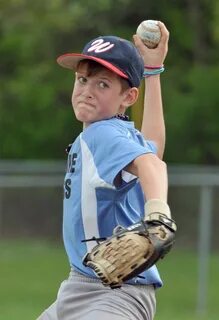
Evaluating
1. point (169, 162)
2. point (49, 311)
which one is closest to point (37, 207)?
point (169, 162)

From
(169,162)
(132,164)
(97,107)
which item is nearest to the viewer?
(132,164)

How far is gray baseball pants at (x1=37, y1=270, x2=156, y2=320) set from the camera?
5133 mm

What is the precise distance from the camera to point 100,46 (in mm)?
5316

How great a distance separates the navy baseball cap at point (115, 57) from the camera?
5234 millimetres

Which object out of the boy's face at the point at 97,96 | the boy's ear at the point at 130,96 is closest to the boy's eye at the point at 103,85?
the boy's face at the point at 97,96

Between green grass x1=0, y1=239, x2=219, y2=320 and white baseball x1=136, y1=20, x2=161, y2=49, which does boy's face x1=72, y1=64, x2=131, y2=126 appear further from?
green grass x1=0, y1=239, x2=219, y2=320

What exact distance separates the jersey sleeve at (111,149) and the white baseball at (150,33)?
107 centimetres

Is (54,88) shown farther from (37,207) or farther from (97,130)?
(97,130)

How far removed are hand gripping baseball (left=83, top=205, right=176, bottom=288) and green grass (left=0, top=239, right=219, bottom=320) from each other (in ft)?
→ 24.4

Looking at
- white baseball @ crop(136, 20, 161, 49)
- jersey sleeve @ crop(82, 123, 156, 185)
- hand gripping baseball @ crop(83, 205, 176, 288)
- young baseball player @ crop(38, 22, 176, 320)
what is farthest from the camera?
white baseball @ crop(136, 20, 161, 49)

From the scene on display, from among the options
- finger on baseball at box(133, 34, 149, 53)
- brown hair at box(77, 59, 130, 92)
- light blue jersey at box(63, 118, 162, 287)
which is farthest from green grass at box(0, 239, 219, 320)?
brown hair at box(77, 59, 130, 92)

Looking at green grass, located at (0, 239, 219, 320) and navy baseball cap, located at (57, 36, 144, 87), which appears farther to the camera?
green grass, located at (0, 239, 219, 320)

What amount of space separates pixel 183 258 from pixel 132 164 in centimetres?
1109

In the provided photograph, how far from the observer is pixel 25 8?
72.0 ft
